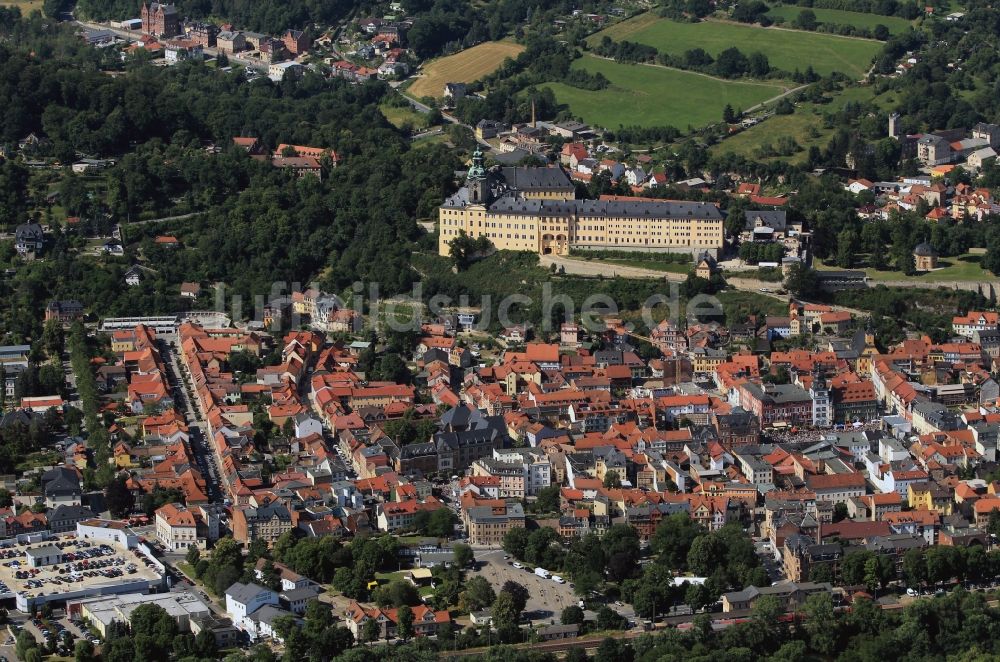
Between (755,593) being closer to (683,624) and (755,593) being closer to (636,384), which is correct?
(683,624)

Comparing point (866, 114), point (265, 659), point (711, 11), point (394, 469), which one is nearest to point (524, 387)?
point (394, 469)

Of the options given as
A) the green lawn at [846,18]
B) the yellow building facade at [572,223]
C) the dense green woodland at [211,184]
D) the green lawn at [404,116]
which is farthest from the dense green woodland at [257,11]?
the yellow building facade at [572,223]

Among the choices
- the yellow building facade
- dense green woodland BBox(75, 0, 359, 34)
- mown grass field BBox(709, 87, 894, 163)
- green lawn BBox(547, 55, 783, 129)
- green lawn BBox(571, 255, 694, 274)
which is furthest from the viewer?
dense green woodland BBox(75, 0, 359, 34)

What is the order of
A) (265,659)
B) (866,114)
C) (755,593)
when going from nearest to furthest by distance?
1. (265,659)
2. (755,593)
3. (866,114)

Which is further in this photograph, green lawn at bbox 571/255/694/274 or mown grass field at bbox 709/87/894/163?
mown grass field at bbox 709/87/894/163

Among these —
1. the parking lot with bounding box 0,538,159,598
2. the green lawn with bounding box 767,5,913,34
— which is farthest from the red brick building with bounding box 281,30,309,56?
the parking lot with bounding box 0,538,159,598

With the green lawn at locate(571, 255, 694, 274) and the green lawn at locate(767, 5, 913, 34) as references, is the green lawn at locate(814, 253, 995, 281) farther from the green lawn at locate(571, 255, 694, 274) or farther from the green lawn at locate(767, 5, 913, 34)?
the green lawn at locate(767, 5, 913, 34)

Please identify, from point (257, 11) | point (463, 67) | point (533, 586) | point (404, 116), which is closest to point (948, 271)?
point (533, 586)
